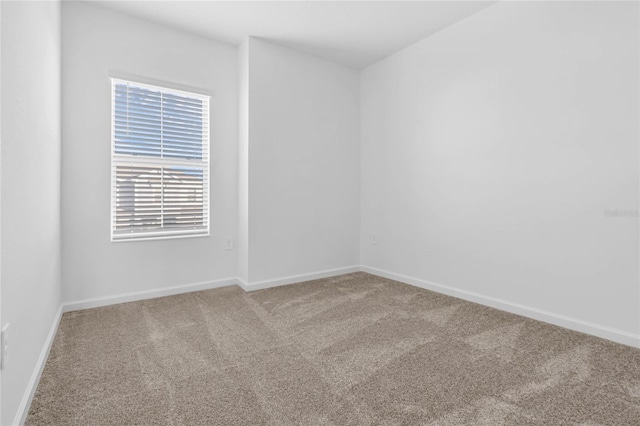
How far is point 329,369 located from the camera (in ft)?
5.74

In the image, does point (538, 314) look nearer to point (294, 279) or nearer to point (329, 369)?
point (329, 369)

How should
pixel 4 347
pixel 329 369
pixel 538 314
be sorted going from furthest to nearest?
1. pixel 538 314
2. pixel 329 369
3. pixel 4 347

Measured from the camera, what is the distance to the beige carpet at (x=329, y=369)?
1390 mm

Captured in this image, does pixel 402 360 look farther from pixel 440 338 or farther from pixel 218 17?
pixel 218 17

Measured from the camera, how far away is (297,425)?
4.32 feet

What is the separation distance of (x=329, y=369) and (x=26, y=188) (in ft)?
5.60

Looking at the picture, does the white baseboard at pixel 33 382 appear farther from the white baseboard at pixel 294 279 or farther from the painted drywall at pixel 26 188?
the white baseboard at pixel 294 279

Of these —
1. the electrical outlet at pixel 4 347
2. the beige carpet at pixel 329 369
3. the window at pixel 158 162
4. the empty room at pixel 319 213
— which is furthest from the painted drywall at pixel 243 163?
the electrical outlet at pixel 4 347

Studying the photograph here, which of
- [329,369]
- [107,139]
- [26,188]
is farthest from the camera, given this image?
[107,139]

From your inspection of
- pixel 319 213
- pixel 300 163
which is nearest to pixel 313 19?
pixel 300 163

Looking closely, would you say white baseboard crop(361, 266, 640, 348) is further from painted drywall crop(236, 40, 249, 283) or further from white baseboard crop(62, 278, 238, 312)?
white baseboard crop(62, 278, 238, 312)

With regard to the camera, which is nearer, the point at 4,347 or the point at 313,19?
the point at 4,347

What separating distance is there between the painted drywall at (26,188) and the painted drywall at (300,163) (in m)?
1.57

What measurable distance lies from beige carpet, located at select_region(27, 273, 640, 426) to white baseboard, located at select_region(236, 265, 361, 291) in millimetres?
534
